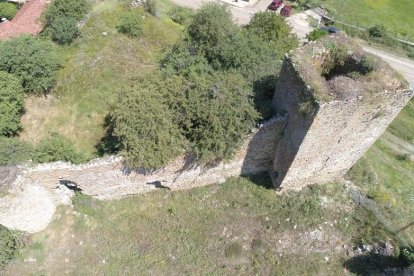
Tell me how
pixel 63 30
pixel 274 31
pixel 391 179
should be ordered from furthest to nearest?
pixel 274 31, pixel 63 30, pixel 391 179

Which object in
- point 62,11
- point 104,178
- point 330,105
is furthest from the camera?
point 62,11

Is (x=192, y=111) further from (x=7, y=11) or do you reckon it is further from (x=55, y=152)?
(x=7, y=11)

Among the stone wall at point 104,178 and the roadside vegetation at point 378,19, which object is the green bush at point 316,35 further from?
the stone wall at point 104,178

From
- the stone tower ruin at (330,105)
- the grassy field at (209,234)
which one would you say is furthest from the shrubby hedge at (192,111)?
the grassy field at (209,234)

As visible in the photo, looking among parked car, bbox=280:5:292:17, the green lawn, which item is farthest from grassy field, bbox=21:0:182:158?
the green lawn

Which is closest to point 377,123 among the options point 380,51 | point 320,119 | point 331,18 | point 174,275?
point 320,119

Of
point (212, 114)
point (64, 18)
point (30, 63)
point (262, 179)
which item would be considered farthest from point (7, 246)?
point (64, 18)
